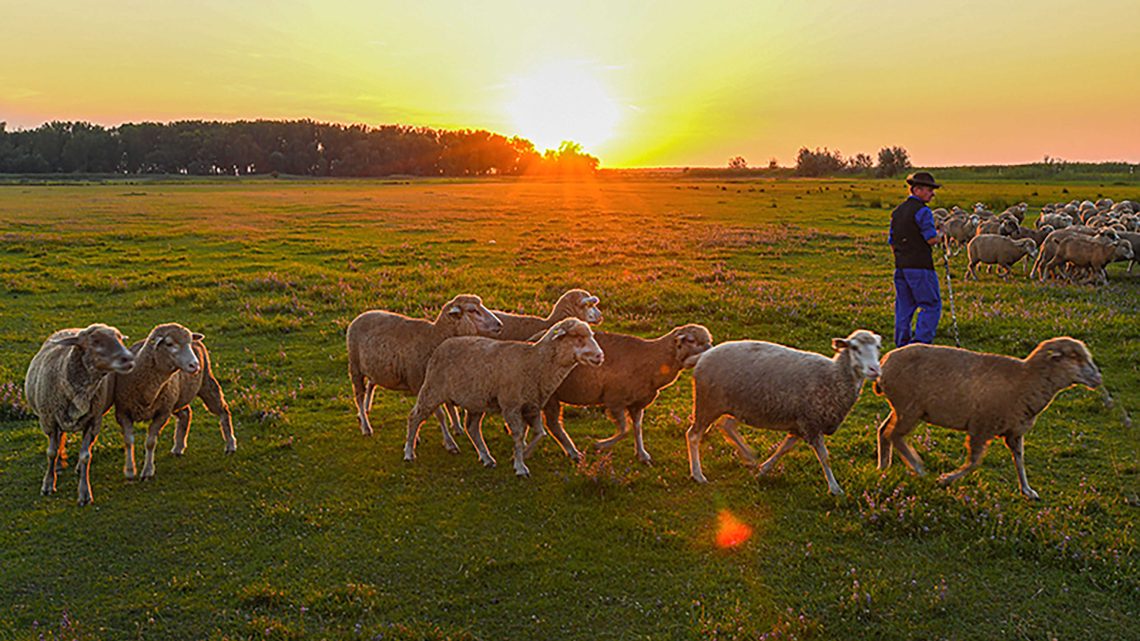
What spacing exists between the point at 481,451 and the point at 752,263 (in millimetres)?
19651

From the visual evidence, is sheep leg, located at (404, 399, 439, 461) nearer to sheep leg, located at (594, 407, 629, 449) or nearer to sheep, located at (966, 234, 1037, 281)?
sheep leg, located at (594, 407, 629, 449)

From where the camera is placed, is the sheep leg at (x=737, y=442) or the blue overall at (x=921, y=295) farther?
the blue overall at (x=921, y=295)

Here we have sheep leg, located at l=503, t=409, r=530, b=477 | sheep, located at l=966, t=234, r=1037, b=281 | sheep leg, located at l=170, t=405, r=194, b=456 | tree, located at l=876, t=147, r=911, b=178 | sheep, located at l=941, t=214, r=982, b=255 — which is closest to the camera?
sheep leg, located at l=503, t=409, r=530, b=477

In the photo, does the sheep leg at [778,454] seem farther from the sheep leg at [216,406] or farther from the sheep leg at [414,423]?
the sheep leg at [216,406]

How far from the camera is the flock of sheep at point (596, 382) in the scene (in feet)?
Answer: 25.4

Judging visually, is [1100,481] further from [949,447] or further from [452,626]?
[452,626]

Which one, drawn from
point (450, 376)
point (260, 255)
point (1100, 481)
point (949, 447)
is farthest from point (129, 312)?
point (1100, 481)

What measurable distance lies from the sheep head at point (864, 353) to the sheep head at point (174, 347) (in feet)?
24.9

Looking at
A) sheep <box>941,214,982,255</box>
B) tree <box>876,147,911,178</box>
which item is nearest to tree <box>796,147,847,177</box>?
tree <box>876,147,911,178</box>

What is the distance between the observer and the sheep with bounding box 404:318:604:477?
8664 mm

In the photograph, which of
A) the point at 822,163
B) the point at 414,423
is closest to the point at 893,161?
the point at 822,163

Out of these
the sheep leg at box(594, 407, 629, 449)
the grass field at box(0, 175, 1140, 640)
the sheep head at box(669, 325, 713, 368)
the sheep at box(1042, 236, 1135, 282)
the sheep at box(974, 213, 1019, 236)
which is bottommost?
the grass field at box(0, 175, 1140, 640)

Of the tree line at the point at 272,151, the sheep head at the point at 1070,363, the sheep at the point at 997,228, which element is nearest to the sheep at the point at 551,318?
the sheep head at the point at 1070,363

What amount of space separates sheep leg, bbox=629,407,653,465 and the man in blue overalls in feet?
16.5
